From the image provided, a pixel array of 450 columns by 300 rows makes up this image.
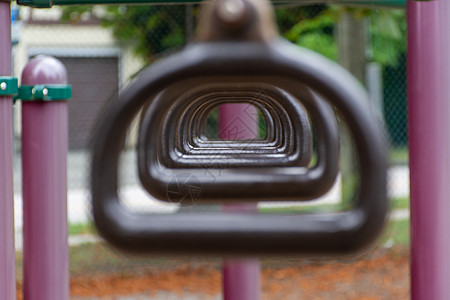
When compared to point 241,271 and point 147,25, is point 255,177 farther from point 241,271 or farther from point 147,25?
point 147,25

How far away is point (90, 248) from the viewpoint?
14.8 ft

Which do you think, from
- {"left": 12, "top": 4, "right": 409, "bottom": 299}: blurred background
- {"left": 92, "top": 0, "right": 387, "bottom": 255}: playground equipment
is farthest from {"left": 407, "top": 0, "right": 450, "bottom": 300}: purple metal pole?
{"left": 12, "top": 4, "right": 409, "bottom": 299}: blurred background

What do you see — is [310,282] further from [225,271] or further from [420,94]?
[420,94]

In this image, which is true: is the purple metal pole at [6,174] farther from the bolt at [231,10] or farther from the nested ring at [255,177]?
the bolt at [231,10]

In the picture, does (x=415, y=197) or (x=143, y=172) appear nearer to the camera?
(x=143, y=172)

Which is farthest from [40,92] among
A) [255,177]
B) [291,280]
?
[291,280]

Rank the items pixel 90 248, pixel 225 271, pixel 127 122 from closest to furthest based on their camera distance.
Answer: pixel 127 122 < pixel 225 271 < pixel 90 248

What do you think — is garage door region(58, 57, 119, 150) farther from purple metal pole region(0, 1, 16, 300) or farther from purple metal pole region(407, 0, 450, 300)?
purple metal pole region(407, 0, 450, 300)

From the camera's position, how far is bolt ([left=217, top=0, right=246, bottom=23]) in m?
0.46

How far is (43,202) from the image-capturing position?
1483mm

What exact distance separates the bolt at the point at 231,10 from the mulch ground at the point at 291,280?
3.24 metres

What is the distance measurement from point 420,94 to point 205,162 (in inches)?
13.4

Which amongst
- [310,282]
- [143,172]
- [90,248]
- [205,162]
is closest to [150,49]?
[90,248]

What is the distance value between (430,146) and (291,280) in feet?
9.60
